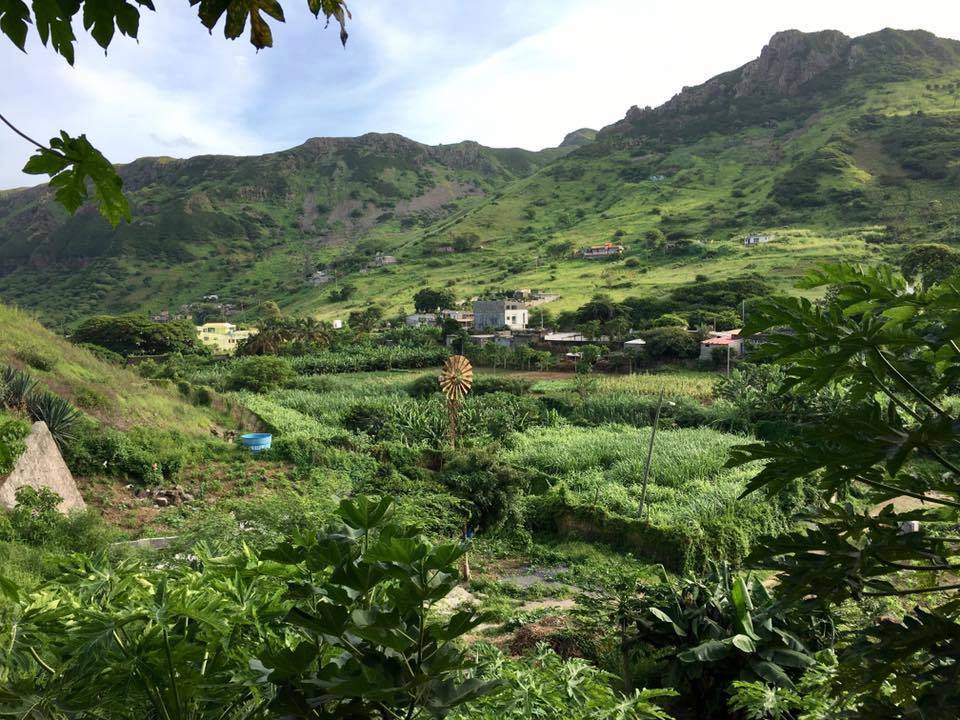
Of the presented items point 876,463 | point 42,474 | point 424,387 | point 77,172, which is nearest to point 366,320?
point 424,387

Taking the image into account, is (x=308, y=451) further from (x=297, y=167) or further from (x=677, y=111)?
(x=297, y=167)

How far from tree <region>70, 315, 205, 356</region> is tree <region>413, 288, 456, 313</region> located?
23.2 meters

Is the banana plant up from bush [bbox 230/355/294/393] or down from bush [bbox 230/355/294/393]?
up

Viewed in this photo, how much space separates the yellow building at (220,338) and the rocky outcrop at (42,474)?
117 ft

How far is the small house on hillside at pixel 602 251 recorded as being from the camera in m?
73.7

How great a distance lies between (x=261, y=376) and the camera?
29984 millimetres

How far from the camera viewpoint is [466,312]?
190ft

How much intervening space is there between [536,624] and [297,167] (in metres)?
170

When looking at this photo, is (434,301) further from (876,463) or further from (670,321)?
(876,463)

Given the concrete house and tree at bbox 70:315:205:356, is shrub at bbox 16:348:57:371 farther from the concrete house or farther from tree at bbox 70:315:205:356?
the concrete house

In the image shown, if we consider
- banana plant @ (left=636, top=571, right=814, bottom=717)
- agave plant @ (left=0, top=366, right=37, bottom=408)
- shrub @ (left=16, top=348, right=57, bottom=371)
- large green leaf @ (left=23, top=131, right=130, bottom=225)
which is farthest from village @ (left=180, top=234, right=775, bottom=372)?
large green leaf @ (left=23, top=131, right=130, bottom=225)

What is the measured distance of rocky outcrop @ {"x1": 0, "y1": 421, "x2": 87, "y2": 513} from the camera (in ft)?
31.2

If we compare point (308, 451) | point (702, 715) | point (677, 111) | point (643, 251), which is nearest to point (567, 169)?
point (677, 111)

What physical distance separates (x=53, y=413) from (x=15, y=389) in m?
0.94
